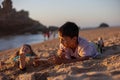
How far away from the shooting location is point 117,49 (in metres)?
6.94

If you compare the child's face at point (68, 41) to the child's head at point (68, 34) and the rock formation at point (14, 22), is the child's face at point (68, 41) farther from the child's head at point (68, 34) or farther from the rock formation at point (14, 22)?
the rock formation at point (14, 22)

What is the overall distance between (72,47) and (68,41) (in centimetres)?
26

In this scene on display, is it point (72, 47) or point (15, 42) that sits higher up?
point (72, 47)

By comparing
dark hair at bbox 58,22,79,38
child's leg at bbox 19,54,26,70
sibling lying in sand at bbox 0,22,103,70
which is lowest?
child's leg at bbox 19,54,26,70

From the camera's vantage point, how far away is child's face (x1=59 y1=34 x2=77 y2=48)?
5.78m

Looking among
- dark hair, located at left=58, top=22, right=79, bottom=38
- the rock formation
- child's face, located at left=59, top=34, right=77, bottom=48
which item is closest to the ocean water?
child's face, located at left=59, top=34, right=77, bottom=48

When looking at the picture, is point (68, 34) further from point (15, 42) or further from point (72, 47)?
point (15, 42)

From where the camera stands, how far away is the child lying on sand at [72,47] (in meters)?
5.79

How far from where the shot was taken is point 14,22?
69312 mm

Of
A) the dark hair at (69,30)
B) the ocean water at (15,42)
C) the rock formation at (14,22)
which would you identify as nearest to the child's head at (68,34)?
the dark hair at (69,30)

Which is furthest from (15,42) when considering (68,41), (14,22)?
(14,22)

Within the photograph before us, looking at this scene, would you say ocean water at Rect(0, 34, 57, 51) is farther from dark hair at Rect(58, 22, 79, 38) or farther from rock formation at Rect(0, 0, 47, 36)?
rock formation at Rect(0, 0, 47, 36)

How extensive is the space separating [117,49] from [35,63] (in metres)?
1.76

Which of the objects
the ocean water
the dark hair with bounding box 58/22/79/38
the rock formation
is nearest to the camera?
the dark hair with bounding box 58/22/79/38
